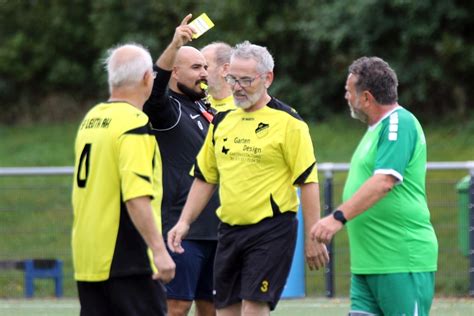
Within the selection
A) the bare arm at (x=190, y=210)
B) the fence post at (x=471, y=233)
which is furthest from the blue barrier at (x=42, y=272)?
the bare arm at (x=190, y=210)

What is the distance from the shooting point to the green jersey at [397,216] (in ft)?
A: 20.2

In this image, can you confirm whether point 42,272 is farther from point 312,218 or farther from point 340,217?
point 340,217

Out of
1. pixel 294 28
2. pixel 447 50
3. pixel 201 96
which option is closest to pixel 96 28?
pixel 294 28

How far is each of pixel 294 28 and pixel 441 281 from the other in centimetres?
1117

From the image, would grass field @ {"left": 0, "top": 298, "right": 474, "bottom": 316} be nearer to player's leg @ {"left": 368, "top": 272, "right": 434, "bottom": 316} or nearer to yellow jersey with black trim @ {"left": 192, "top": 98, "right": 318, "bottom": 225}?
yellow jersey with black trim @ {"left": 192, "top": 98, "right": 318, "bottom": 225}

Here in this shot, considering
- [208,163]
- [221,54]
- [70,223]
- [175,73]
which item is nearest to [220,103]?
[221,54]

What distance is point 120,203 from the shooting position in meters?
5.77

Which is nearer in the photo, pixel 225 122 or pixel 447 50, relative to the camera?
pixel 225 122

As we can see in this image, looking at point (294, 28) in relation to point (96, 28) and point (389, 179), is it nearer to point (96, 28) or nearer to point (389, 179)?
point (96, 28)

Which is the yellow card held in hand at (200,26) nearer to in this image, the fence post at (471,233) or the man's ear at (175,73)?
the man's ear at (175,73)

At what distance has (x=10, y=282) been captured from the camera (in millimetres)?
13445

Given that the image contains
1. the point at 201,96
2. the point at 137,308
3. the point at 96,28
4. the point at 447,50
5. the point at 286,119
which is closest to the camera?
the point at 137,308

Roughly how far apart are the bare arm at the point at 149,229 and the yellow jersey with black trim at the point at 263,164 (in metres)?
1.27

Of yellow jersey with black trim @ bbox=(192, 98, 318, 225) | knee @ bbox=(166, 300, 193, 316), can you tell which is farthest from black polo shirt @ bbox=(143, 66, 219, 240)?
yellow jersey with black trim @ bbox=(192, 98, 318, 225)
